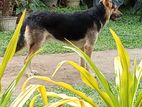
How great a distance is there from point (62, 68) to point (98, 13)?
1.17 m

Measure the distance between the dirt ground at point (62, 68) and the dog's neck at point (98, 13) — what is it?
89 cm

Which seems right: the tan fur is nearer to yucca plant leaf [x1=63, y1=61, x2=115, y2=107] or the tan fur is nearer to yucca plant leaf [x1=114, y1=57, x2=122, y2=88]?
yucca plant leaf [x1=114, y1=57, x2=122, y2=88]

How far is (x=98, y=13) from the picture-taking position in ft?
24.1

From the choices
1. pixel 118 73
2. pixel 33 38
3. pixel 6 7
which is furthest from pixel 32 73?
pixel 6 7

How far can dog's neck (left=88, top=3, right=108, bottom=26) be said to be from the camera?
7.32m

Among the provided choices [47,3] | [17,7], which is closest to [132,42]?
[17,7]

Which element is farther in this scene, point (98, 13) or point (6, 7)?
point (6, 7)

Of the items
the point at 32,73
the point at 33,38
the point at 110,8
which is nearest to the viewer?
the point at 33,38

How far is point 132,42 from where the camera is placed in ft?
34.2

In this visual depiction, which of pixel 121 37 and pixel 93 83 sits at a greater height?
pixel 93 83

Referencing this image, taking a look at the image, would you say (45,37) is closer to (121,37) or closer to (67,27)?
(67,27)

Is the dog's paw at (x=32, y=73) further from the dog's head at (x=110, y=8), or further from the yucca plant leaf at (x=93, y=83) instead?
the yucca plant leaf at (x=93, y=83)

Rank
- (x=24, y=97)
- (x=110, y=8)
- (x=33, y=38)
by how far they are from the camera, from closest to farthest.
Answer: (x=24, y=97) < (x=33, y=38) < (x=110, y=8)

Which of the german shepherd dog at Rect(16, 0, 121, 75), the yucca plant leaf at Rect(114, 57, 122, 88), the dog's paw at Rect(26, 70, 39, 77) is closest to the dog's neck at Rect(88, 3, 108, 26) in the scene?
the german shepherd dog at Rect(16, 0, 121, 75)
